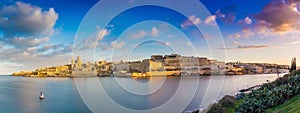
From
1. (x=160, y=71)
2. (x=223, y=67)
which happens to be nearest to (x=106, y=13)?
(x=160, y=71)

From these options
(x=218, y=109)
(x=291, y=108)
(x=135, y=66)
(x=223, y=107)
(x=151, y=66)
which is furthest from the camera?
(x=151, y=66)

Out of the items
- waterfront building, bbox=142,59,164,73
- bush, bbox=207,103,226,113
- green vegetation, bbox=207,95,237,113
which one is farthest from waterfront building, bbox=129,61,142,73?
bush, bbox=207,103,226,113

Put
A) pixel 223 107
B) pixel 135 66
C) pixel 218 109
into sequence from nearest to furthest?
pixel 218 109 → pixel 223 107 → pixel 135 66

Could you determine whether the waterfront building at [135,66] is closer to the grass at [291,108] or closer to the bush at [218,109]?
the bush at [218,109]

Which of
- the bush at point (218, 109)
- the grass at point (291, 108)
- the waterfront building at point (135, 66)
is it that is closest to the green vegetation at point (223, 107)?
the bush at point (218, 109)

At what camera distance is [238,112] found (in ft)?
36.8

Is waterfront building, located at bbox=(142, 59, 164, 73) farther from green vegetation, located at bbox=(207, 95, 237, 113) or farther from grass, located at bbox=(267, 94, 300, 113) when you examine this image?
grass, located at bbox=(267, 94, 300, 113)

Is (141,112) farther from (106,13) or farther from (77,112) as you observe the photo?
(106,13)

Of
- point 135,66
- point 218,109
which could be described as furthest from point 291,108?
point 135,66

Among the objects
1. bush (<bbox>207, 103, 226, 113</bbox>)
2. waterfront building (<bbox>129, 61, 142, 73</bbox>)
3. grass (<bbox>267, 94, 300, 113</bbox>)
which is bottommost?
bush (<bbox>207, 103, 226, 113</bbox>)

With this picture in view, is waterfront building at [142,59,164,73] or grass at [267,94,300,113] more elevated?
waterfront building at [142,59,164,73]

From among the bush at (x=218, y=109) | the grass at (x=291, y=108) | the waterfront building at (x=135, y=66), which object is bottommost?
the bush at (x=218, y=109)

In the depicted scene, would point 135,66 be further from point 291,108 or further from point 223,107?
point 291,108

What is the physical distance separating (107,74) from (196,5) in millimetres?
76635
